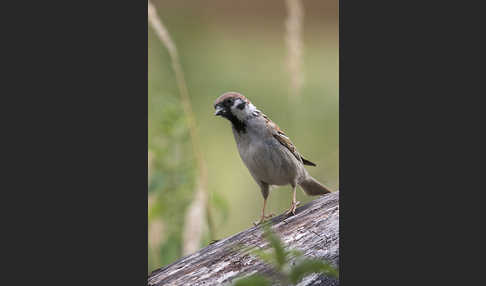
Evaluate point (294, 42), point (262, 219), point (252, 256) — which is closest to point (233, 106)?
point (294, 42)

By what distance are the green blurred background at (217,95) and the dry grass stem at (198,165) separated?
0.06m

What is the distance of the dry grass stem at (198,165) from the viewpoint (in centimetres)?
604

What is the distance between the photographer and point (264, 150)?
20.5 feet

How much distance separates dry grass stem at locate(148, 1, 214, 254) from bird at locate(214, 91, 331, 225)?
1.29 feet

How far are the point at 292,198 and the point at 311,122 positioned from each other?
29.8 inches

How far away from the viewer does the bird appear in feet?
20.4

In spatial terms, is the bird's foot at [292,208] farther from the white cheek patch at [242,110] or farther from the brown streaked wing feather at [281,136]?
the white cheek patch at [242,110]

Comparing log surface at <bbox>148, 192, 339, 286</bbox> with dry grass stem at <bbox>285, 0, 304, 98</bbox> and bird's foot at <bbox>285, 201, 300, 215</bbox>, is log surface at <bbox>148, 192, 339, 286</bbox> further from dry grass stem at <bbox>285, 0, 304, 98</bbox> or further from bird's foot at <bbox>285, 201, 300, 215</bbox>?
dry grass stem at <bbox>285, 0, 304, 98</bbox>

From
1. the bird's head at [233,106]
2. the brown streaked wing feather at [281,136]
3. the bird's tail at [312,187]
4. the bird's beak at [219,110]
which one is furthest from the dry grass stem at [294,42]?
the bird's tail at [312,187]

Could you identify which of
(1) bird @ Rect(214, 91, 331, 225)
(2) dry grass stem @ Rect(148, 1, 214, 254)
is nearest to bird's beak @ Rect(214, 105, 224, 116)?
(1) bird @ Rect(214, 91, 331, 225)

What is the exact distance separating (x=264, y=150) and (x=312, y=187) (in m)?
0.60

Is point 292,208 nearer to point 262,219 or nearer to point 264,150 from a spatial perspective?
point 262,219

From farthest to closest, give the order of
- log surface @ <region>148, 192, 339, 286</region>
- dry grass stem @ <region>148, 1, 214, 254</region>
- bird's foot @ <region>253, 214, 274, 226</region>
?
1. dry grass stem @ <region>148, 1, 214, 254</region>
2. bird's foot @ <region>253, 214, 274, 226</region>
3. log surface @ <region>148, 192, 339, 286</region>

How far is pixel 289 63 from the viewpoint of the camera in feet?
19.8
